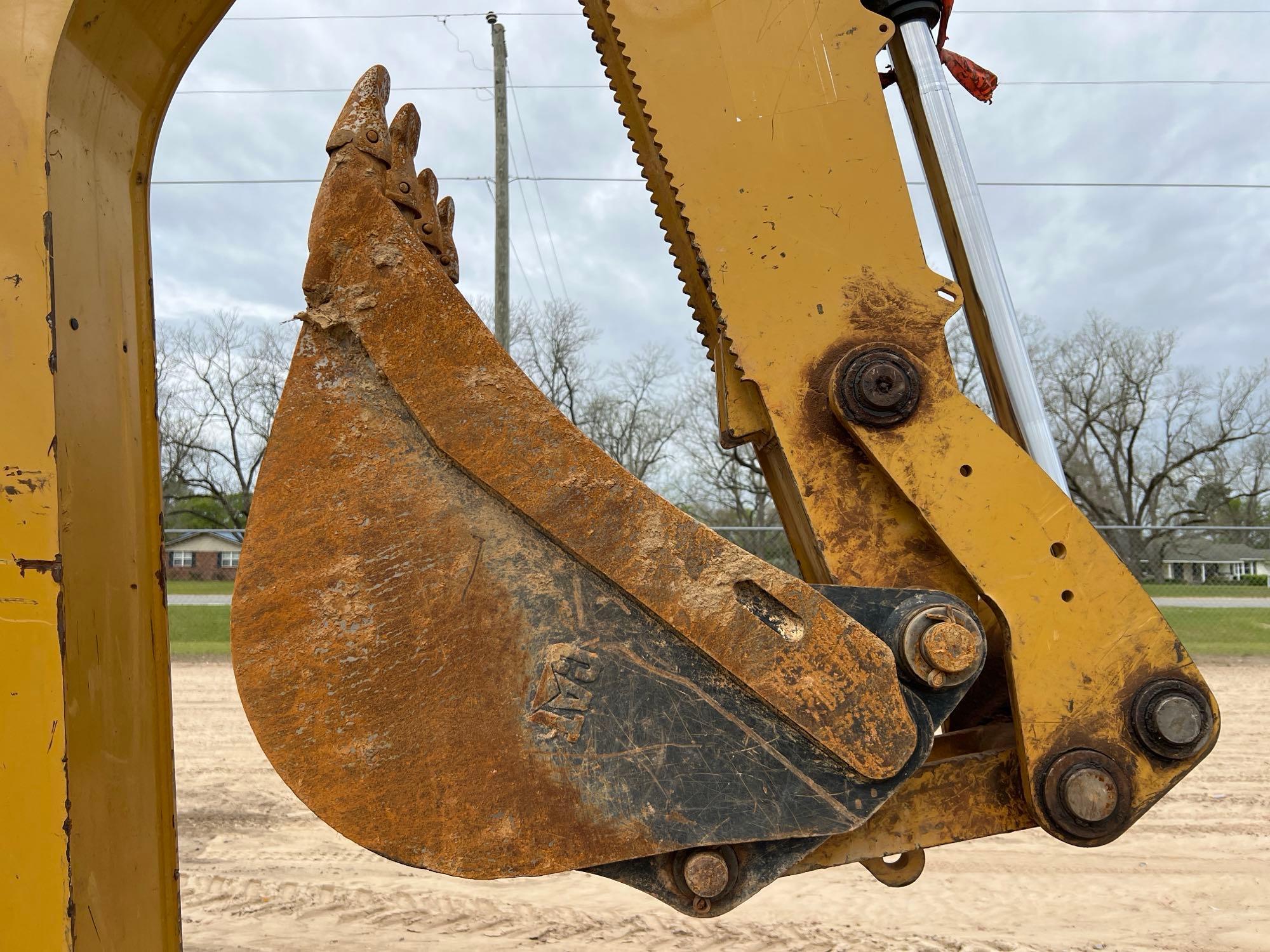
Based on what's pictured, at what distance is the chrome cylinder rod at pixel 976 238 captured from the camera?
204 cm

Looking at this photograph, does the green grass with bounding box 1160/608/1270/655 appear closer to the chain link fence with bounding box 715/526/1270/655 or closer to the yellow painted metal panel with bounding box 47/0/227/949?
the chain link fence with bounding box 715/526/1270/655

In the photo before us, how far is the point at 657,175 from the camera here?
1948mm

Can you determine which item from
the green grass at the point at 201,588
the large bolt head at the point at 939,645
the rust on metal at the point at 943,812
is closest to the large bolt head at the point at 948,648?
the large bolt head at the point at 939,645

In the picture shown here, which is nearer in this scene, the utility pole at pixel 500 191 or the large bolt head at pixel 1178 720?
the large bolt head at pixel 1178 720

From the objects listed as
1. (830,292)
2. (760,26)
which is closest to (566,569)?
(830,292)

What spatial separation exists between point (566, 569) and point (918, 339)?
0.81m

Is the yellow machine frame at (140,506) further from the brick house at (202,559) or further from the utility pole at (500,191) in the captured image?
the brick house at (202,559)

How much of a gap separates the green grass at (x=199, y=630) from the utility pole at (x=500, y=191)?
5.79 m

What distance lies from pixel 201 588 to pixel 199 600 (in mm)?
1544

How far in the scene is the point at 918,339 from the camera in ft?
5.81

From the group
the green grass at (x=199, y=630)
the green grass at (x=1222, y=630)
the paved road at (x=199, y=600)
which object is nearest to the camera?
the green grass at (x=1222, y=630)

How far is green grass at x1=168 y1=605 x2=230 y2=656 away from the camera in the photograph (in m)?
13.1

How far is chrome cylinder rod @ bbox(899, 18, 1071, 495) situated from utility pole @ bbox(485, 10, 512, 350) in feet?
37.0

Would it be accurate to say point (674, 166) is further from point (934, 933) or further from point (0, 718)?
point (934, 933)
